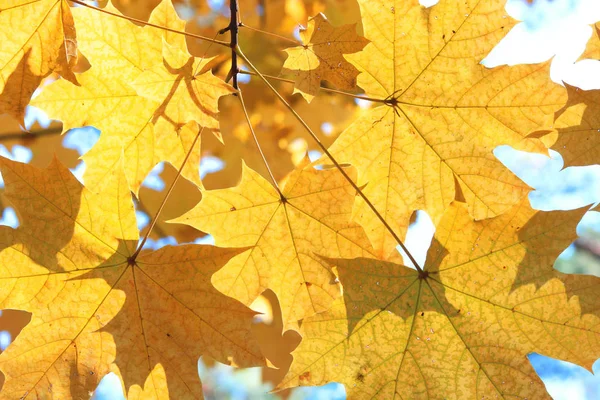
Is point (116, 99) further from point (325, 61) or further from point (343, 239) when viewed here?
point (343, 239)

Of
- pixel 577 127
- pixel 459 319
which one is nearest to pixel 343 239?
pixel 459 319

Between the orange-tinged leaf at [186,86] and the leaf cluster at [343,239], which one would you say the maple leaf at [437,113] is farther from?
the orange-tinged leaf at [186,86]

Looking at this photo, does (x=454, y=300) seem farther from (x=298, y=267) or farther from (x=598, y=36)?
(x=598, y=36)

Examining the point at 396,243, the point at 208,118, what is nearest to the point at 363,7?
the point at 208,118

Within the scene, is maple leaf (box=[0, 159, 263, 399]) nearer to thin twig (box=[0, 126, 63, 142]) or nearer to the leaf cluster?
the leaf cluster

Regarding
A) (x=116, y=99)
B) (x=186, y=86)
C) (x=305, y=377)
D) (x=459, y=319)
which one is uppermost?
(x=116, y=99)

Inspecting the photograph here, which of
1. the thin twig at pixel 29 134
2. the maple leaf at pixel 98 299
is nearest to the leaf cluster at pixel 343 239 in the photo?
the maple leaf at pixel 98 299
